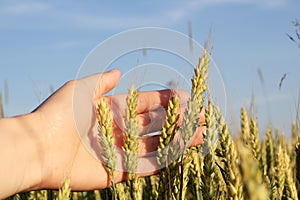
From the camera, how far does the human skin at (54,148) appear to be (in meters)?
1.79

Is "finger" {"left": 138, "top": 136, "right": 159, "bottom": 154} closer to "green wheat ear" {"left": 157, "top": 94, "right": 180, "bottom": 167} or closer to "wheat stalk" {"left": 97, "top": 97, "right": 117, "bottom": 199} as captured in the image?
"wheat stalk" {"left": 97, "top": 97, "right": 117, "bottom": 199}

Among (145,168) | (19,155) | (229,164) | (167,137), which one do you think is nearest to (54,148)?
(19,155)

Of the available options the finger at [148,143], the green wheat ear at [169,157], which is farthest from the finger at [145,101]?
the green wheat ear at [169,157]

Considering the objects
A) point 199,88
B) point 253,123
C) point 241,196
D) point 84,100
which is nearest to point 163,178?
point 199,88

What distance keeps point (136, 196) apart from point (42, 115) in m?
0.64

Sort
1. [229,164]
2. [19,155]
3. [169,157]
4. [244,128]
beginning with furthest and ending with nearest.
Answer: [244,128]
[19,155]
[169,157]
[229,164]

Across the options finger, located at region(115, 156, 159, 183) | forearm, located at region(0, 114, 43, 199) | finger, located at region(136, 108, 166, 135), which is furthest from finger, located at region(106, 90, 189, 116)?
forearm, located at region(0, 114, 43, 199)

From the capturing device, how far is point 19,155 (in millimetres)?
1797

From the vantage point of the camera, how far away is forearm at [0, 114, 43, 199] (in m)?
1.74

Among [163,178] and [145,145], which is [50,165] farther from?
[163,178]

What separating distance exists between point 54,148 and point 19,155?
17 centimetres

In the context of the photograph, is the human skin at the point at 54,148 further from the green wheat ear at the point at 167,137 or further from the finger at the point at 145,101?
the green wheat ear at the point at 167,137

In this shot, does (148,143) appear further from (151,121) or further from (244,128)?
(244,128)

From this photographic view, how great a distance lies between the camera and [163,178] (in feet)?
4.65
